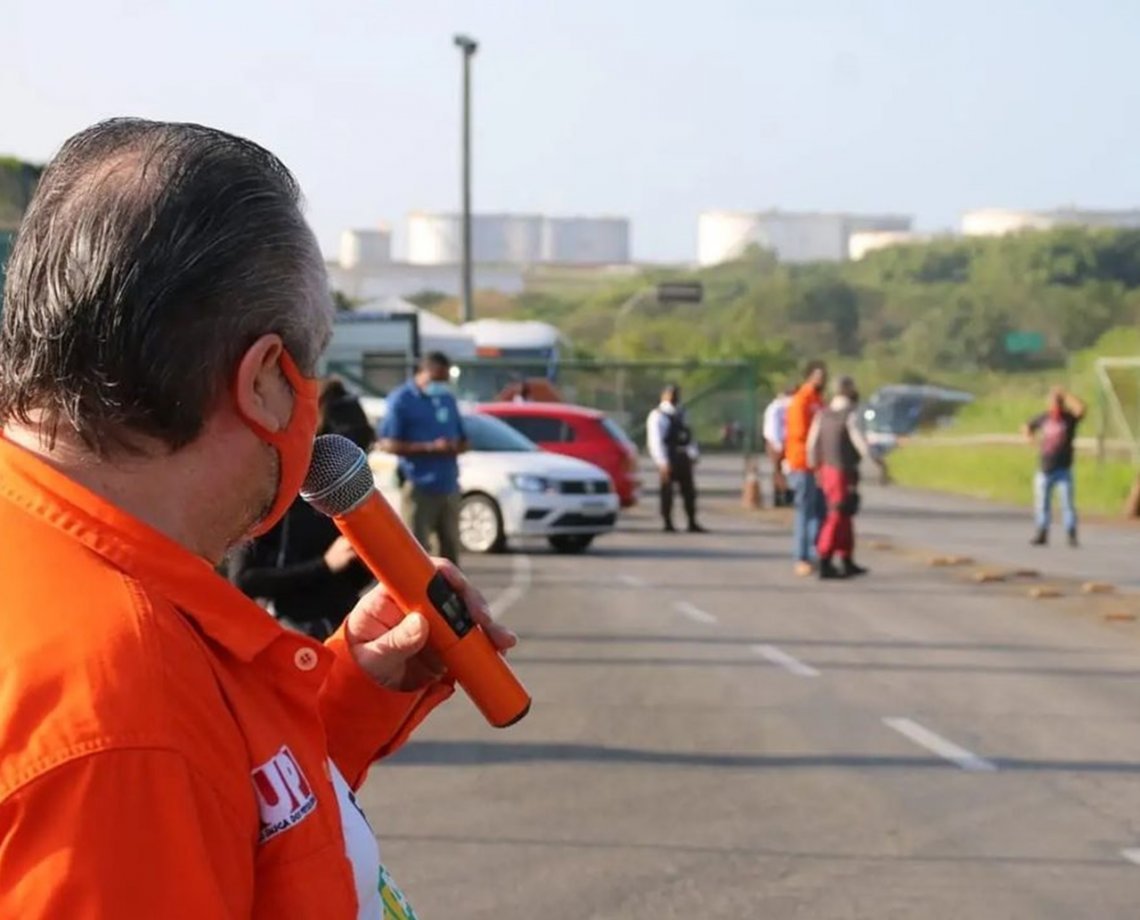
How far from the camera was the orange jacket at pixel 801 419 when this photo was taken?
20969 mm

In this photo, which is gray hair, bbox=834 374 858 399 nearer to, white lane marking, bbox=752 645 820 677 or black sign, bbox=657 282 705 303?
white lane marking, bbox=752 645 820 677

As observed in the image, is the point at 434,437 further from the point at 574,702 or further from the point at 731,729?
the point at 731,729

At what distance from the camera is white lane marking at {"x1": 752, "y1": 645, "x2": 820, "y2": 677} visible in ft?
42.4

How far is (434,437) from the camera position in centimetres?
1520

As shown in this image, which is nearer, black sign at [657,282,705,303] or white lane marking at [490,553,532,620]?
white lane marking at [490,553,532,620]

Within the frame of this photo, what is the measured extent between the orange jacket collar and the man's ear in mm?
143

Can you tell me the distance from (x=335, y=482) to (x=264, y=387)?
1.31 feet

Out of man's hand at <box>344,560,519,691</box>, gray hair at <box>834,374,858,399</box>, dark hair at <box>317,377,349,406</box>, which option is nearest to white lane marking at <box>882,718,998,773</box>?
dark hair at <box>317,377,349,406</box>

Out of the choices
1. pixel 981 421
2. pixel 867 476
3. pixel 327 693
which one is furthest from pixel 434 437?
pixel 981 421

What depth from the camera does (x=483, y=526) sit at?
78.0 ft

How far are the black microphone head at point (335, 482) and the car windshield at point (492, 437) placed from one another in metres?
22.0

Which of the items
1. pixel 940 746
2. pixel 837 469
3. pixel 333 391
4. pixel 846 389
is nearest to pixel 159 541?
pixel 333 391

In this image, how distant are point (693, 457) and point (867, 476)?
22966 mm

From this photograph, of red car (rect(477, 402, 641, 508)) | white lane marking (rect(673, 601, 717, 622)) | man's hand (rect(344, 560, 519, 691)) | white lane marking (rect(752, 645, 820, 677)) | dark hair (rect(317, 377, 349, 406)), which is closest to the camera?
man's hand (rect(344, 560, 519, 691))
